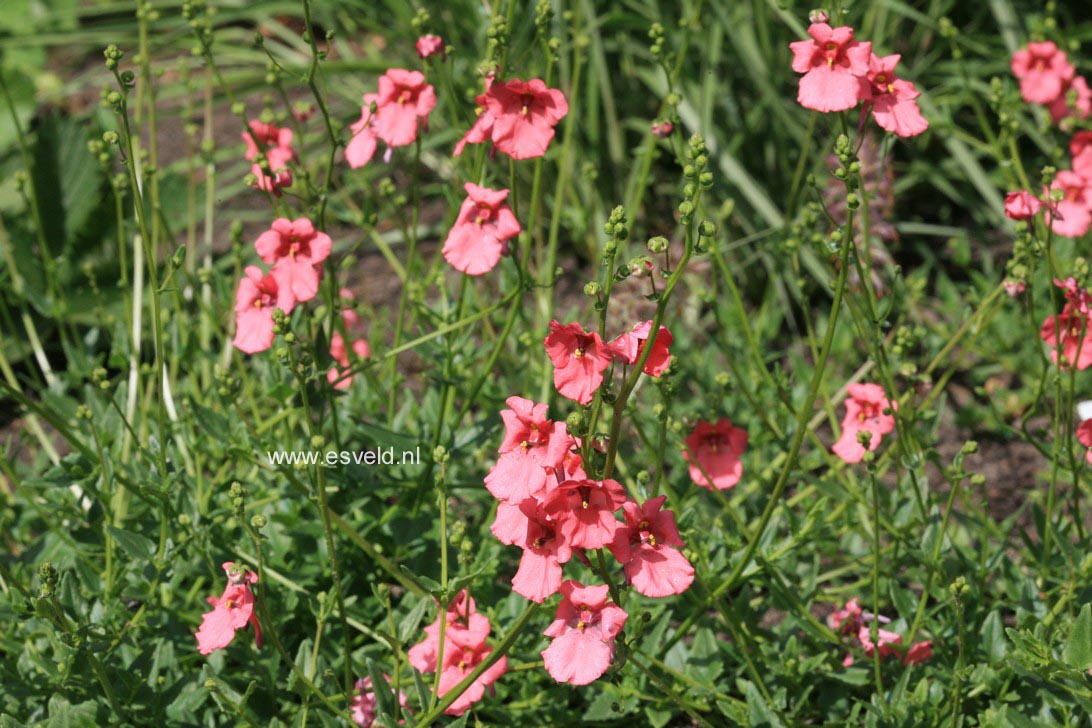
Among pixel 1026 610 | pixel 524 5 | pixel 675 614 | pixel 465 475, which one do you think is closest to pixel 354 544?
pixel 465 475

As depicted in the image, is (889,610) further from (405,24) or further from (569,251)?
(405,24)

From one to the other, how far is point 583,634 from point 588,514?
0.58ft

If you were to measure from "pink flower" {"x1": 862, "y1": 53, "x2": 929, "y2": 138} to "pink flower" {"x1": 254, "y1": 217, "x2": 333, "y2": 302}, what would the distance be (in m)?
0.82

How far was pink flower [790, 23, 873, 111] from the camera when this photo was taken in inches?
62.7

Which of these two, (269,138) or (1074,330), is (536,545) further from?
(269,138)

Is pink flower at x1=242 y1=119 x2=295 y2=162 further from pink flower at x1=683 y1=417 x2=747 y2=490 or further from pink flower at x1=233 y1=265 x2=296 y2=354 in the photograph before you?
pink flower at x1=683 y1=417 x2=747 y2=490

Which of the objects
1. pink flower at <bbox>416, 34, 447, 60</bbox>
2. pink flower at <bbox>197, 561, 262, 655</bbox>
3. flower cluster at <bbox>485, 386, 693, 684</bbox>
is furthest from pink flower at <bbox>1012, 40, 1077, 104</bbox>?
pink flower at <bbox>197, 561, 262, 655</bbox>

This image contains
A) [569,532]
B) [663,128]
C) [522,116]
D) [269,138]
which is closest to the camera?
[569,532]

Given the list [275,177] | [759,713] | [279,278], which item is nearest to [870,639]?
[759,713]

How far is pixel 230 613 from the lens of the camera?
1.63 meters

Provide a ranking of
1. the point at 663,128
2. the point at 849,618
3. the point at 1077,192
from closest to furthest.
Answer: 1. the point at 849,618
2. the point at 663,128
3. the point at 1077,192

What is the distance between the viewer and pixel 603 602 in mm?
1462

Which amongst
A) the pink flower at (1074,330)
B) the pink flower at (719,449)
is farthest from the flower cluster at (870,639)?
the pink flower at (1074,330)

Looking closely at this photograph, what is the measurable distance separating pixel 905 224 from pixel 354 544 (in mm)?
1978
